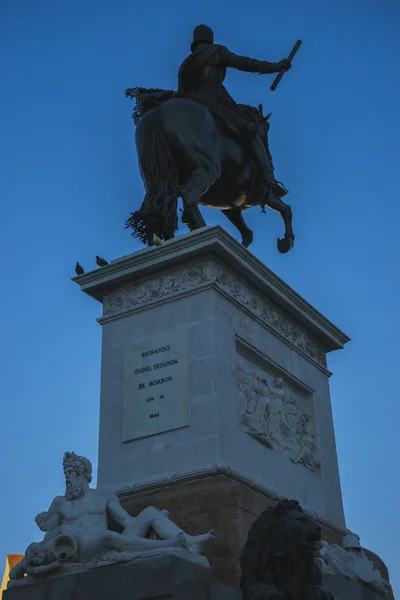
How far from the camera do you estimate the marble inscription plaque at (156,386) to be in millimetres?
11141

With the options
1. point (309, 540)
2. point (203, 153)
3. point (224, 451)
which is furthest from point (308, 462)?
point (309, 540)

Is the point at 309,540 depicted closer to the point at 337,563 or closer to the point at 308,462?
the point at 337,563

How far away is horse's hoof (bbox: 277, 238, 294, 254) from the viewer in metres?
13.8

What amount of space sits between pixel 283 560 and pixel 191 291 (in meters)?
4.88

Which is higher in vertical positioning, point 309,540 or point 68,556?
point 68,556

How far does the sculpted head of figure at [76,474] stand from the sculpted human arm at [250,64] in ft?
19.6

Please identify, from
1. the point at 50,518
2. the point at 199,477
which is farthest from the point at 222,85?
the point at 50,518

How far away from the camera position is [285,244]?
1377 centimetres

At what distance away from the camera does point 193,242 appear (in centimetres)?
1177

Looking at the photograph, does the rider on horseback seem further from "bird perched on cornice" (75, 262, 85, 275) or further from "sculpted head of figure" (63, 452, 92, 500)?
"sculpted head of figure" (63, 452, 92, 500)

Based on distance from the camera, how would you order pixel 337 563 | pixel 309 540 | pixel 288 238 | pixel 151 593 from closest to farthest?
pixel 309 540 < pixel 151 593 < pixel 337 563 < pixel 288 238

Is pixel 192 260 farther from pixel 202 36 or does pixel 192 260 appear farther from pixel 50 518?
pixel 202 36

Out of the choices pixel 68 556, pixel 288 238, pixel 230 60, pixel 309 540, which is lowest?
pixel 309 540

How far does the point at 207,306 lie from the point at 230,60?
3.92 metres
